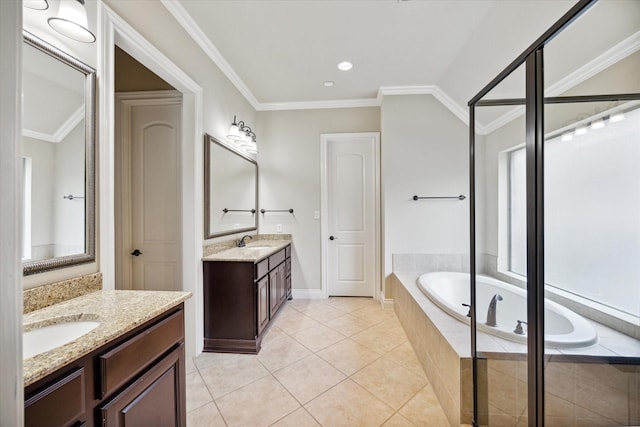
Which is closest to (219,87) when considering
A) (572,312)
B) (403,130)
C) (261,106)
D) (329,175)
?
(261,106)

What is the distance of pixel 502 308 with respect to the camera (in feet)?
4.86

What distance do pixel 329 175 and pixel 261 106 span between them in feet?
4.36

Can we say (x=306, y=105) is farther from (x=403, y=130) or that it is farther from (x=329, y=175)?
(x=403, y=130)

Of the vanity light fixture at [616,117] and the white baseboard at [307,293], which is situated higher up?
the vanity light fixture at [616,117]

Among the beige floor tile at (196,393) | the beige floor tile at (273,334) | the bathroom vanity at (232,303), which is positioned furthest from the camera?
the beige floor tile at (273,334)

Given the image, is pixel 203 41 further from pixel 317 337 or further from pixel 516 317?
pixel 516 317

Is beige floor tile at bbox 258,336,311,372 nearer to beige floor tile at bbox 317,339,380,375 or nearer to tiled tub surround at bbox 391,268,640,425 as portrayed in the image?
beige floor tile at bbox 317,339,380,375

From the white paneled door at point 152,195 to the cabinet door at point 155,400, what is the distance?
158cm

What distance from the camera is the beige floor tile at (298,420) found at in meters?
1.56

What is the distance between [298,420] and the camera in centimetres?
159

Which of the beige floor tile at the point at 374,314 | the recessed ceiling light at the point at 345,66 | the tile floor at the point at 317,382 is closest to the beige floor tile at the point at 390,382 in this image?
the tile floor at the point at 317,382

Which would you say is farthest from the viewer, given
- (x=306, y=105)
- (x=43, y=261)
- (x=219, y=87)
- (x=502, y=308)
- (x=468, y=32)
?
(x=306, y=105)

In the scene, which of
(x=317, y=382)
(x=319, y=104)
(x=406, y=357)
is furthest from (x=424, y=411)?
(x=319, y=104)

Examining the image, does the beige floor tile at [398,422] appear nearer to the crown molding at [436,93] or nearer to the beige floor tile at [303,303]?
the beige floor tile at [303,303]
